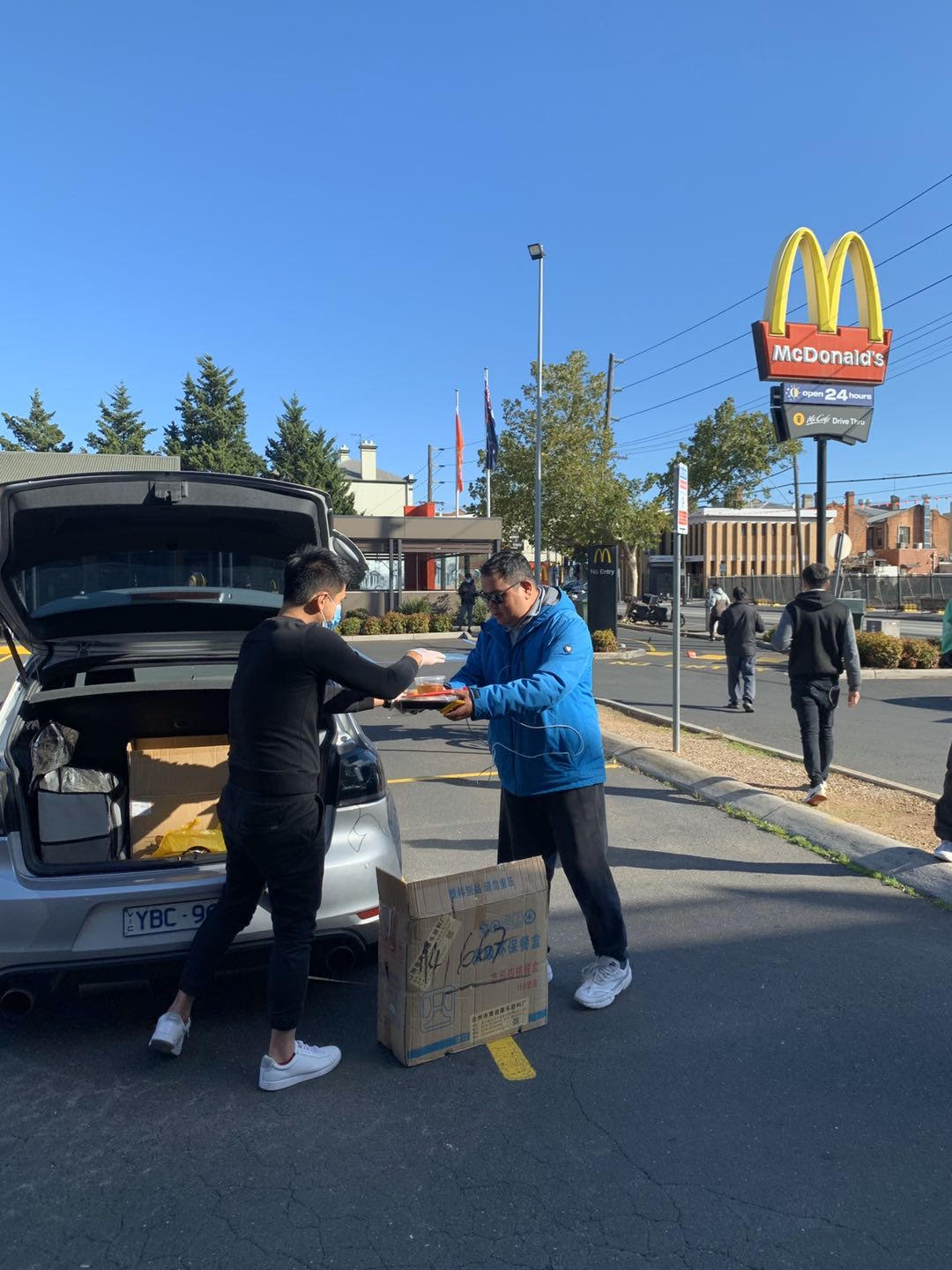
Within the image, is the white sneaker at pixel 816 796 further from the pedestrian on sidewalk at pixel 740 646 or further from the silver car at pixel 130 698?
the pedestrian on sidewalk at pixel 740 646

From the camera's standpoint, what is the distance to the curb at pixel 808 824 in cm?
536

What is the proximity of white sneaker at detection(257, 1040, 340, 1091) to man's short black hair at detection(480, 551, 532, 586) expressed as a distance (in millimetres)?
1855

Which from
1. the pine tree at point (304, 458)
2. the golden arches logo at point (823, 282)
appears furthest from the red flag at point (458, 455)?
the golden arches logo at point (823, 282)

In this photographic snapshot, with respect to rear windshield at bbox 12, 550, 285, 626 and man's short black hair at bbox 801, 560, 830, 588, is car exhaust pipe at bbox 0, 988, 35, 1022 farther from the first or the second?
man's short black hair at bbox 801, 560, 830, 588

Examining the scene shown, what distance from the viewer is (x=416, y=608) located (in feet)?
107

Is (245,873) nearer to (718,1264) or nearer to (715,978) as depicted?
(718,1264)

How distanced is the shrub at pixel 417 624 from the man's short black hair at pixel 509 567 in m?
24.9

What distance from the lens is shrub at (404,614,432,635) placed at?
28.9 meters

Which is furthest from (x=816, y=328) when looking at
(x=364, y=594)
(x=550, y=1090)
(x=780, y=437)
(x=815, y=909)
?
(x=364, y=594)

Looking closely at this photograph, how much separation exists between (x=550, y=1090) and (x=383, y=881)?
91 cm

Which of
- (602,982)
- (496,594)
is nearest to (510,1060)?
(602,982)

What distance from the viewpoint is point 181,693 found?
4434 millimetres

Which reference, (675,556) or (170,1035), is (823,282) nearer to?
(675,556)

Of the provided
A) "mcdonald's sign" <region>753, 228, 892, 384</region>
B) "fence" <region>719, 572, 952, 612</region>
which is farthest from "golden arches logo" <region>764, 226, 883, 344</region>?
"fence" <region>719, 572, 952, 612</region>
